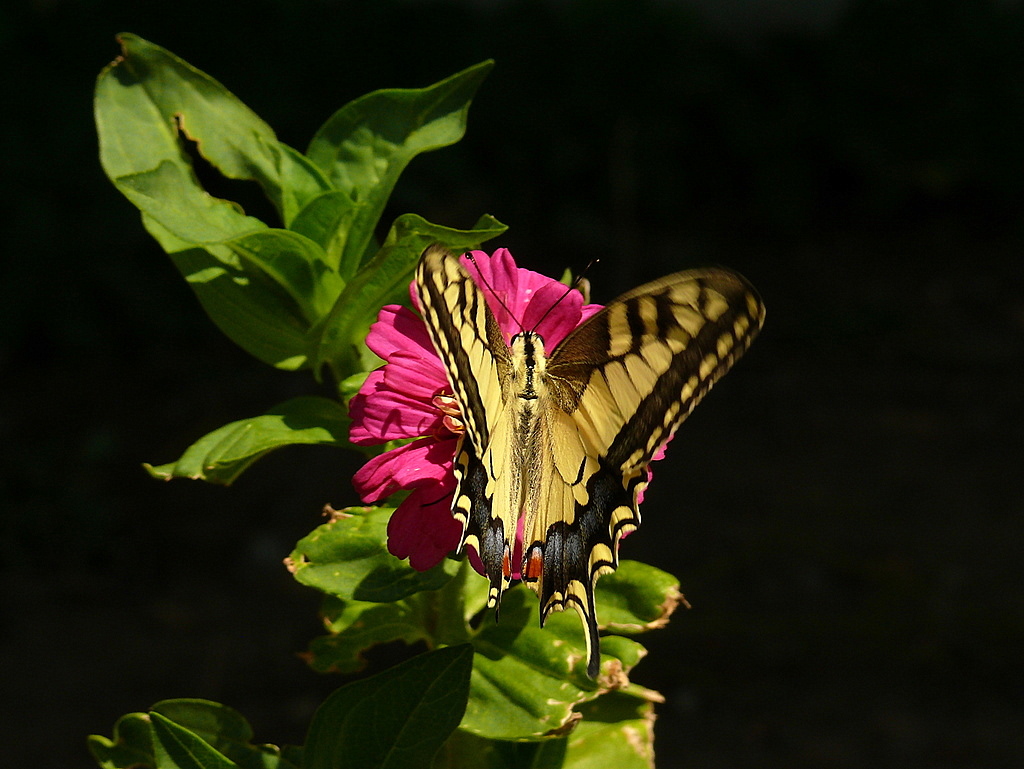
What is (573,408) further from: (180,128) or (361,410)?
(180,128)

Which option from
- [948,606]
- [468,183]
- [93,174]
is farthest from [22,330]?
[948,606]

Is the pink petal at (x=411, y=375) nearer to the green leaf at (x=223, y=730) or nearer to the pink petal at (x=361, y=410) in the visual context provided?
the pink petal at (x=361, y=410)

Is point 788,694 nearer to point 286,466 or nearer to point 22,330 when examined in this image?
point 286,466

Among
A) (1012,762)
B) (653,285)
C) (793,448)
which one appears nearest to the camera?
(653,285)

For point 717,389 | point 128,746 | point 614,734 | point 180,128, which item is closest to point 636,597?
point 614,734

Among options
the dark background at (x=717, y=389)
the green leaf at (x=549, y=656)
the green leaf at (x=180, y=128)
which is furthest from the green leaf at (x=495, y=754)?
the dark background at (x=717, y=389)

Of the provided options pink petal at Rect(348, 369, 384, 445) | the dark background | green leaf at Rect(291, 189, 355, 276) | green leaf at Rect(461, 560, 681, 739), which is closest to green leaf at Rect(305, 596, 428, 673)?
green leaf at Rect(461, 560, 681, 739)
